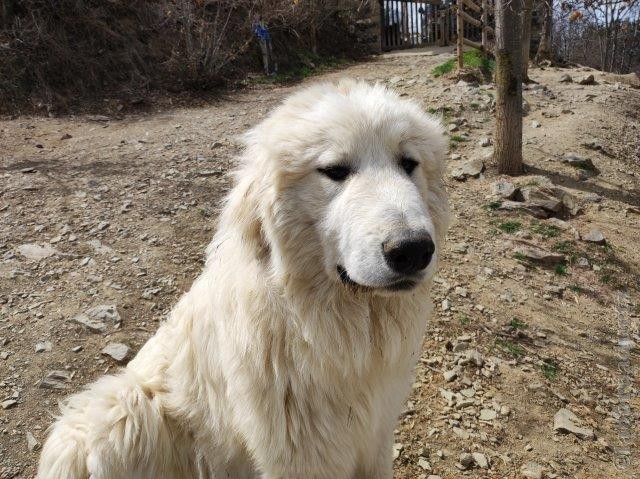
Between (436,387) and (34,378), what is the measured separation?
9.27ft

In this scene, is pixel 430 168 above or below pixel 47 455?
above

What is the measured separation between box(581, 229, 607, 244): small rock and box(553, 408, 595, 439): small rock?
2478mm

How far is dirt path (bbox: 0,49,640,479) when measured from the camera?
10.5ft

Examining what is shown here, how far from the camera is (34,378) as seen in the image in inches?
140

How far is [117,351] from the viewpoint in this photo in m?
3.75

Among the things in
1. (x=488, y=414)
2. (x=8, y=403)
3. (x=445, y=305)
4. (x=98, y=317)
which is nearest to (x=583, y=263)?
(x=445, y=305)

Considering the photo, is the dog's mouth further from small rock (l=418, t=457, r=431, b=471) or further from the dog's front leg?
small rock (l=418, t=457, r=431, b=471)

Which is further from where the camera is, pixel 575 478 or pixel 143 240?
pixel 143 240

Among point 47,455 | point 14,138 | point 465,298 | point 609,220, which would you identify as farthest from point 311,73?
point 47,455

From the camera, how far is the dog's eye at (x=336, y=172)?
7.13 ft

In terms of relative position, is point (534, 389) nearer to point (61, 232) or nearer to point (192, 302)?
point (192, 302)

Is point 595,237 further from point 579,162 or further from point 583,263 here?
point 579,162

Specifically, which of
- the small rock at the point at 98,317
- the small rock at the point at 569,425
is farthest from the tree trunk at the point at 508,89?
the small rock at the point at 98,317

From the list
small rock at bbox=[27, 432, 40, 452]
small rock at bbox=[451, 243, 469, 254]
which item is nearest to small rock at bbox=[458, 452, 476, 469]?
small rock at bbox=[451, 243, 469, 254]
